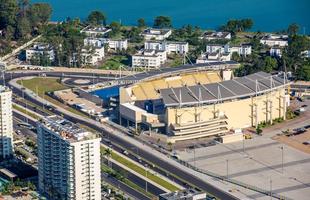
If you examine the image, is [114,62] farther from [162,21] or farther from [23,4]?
[23,4]

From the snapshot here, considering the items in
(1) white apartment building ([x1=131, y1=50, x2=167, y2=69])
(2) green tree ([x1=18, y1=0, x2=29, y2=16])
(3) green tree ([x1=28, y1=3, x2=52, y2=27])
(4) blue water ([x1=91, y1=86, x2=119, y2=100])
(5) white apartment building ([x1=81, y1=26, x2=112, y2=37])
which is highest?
(2) green tree ([x1=18, y1=0, x2=29, y2=16])

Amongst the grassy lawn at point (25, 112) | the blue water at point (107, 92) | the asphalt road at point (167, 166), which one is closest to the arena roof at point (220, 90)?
the asphalt road at point (167, 166)

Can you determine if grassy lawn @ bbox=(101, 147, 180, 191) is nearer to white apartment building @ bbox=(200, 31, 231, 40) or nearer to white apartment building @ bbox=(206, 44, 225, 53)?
white apartment building @ bbox=(206, 44, 225, 53)

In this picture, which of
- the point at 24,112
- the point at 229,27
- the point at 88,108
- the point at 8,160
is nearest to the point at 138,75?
the point at 88,108

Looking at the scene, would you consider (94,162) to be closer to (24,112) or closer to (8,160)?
(8,160)

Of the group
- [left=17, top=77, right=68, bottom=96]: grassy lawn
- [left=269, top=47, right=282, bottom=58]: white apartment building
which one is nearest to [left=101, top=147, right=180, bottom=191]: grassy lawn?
[left=17, top=77, right=68, bottom=96]: grassy lawn

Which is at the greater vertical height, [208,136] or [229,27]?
[229,27]

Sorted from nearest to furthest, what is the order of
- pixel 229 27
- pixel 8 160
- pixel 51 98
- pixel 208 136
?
pixel 8 160 → pixel 208 136 → pixel 51 98 → pixel 229 27
